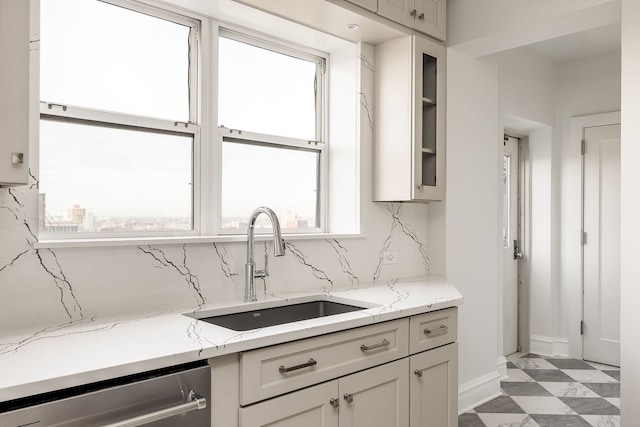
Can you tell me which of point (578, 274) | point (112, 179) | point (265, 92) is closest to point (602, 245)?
point (578, 274)

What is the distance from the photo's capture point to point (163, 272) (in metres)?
2.02

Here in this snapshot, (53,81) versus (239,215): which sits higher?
(53,81)

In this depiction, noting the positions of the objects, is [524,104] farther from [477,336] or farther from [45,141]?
[45,141]

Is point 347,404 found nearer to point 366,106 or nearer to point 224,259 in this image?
point 224,259

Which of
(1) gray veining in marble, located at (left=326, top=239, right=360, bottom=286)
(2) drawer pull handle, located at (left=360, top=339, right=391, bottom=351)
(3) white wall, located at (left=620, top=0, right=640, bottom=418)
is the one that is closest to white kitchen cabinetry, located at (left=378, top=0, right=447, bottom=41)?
(3) white wall, located at (left=620, top=0, right=640, bottom=418)

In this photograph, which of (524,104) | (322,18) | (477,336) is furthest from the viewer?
(524,104)

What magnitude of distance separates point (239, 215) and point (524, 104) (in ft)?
9.14

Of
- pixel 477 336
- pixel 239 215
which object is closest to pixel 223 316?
pixel 239 215

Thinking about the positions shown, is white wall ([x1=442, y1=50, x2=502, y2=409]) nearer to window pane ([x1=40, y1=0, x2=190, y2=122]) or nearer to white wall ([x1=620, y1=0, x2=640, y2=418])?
white wall ([x1=620, y1=0, x2=640, y2=418])

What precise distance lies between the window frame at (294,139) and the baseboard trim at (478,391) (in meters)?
1.44

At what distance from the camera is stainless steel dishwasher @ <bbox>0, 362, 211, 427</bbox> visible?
116 centimetres

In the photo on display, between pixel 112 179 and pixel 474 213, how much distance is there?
7.57 ft

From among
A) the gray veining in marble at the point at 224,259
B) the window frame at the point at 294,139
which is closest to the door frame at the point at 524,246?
the window frame at the point at 294,139

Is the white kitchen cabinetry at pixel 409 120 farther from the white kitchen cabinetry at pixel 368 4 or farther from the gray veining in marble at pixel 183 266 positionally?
the gray veining in marble at pixel 183 266
